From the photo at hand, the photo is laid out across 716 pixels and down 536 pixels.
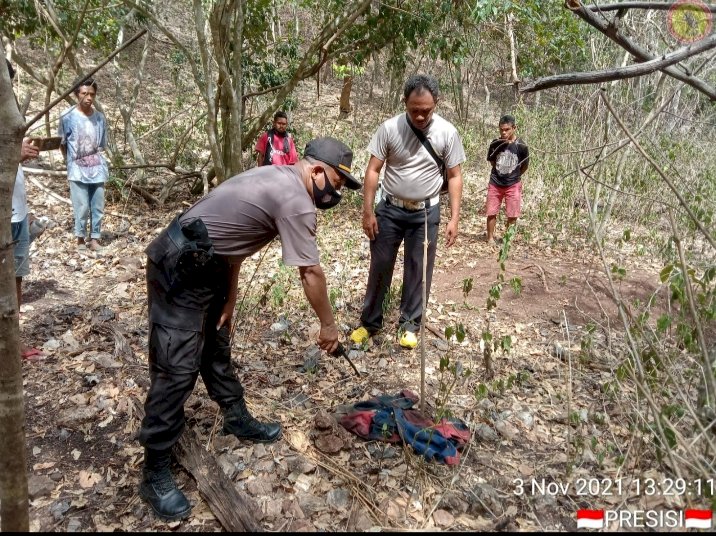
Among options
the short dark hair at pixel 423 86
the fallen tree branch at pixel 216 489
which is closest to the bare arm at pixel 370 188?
the short dark hair at pixel 423 86

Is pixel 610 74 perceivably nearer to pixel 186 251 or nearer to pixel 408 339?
pixel 186 251

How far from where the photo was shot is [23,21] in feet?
21.7

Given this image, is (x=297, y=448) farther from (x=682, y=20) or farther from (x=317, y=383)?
(x=682, y=20)

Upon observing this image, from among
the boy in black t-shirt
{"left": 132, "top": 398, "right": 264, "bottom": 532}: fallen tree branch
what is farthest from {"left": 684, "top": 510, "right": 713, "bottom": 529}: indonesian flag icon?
the boy in black t-shirt

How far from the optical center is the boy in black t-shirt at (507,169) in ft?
20.7

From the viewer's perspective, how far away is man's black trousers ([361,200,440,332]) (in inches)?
154

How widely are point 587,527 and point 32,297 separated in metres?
4.82

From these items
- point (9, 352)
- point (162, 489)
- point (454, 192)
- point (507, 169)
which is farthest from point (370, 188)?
point (507, 169)

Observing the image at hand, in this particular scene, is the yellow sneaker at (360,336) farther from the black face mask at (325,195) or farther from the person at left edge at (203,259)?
the black face mask at (325,195)

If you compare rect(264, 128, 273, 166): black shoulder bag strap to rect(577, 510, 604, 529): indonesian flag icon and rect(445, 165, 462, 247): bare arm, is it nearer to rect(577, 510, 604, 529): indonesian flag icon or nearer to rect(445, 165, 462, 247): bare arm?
rect(445, 165, 462, 247): bare arm

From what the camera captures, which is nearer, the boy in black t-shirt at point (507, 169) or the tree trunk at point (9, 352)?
the tree trunk at point (9, 352)

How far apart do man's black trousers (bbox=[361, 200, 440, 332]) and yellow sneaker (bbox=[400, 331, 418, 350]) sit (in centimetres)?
4

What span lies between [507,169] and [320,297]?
4544 millimetres

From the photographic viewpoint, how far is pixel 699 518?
1.98 meters
